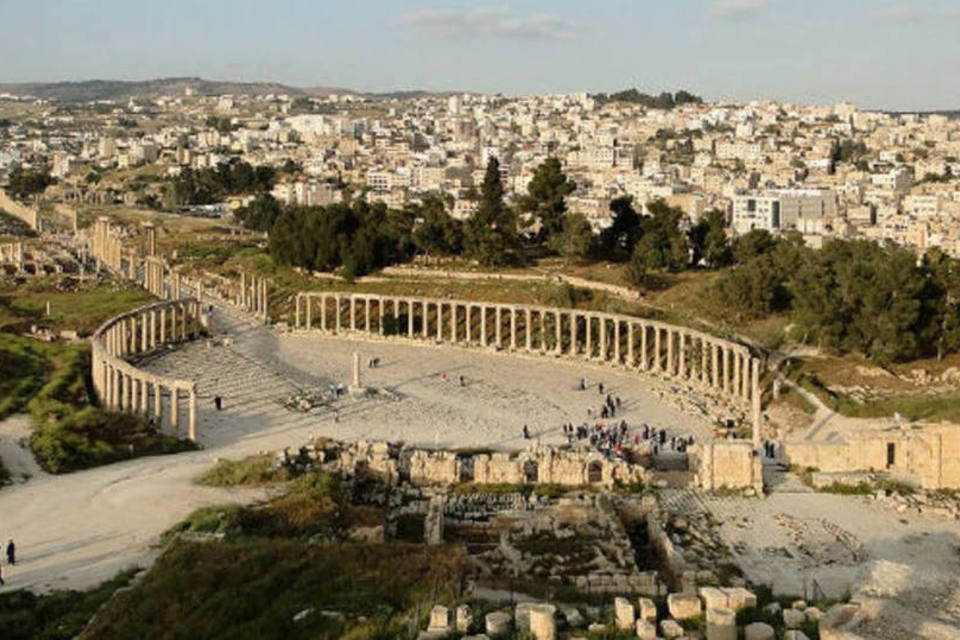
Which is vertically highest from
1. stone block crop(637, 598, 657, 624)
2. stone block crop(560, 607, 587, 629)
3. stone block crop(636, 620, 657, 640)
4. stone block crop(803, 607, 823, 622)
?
stone block crop(637, 598, 657, 624)

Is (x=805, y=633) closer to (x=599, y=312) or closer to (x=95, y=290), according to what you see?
(x=599, y=312)

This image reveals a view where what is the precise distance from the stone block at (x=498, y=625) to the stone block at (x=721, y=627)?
2779 millimetres

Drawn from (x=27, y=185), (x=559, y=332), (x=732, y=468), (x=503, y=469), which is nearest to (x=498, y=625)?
(x=503, y=469)

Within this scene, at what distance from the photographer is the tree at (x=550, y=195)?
70625mm

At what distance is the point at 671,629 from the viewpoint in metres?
15.9

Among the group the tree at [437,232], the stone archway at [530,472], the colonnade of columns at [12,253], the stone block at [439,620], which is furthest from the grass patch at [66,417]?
the colonnade of columns at [12,253]

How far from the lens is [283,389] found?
154 feet

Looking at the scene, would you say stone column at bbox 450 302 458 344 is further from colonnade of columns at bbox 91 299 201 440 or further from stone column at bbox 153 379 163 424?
stone column at bbox 153 379 163 424

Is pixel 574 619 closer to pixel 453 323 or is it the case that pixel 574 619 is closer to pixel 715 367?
pixel 715 367

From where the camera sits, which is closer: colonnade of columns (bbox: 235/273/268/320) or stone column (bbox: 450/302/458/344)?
stone column (bbox: 450/302/458/344)

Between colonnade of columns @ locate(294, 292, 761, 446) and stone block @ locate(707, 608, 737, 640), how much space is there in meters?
29.4

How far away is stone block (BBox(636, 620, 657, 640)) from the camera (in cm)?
1584

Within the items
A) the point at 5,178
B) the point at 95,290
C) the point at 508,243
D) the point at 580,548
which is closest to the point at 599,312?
the point at 508,243

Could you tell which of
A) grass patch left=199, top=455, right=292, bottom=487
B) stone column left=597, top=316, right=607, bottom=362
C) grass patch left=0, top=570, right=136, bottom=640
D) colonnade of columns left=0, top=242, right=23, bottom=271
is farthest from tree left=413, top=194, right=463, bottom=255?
grass patch left=0, top=570, right=136, bottom=640
